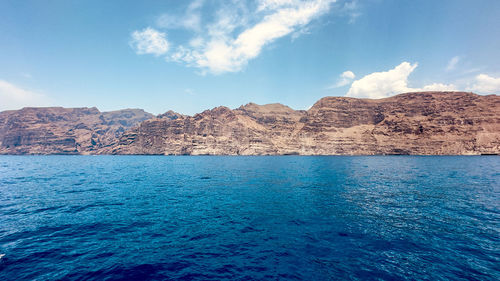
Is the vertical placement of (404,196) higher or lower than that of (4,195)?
higher

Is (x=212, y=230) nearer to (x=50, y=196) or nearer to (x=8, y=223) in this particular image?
(x=8, y=223)

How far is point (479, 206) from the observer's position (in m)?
21.3

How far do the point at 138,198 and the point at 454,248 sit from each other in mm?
29799

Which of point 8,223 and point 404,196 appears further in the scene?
point 404,196

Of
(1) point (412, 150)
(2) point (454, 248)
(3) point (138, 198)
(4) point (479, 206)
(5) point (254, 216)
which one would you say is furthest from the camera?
(1) point (412, 150)

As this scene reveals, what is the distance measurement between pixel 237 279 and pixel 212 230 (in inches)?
253

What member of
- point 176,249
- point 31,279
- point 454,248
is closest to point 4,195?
point 31,279

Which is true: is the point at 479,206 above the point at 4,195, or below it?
above

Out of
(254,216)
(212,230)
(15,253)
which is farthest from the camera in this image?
(254,216)

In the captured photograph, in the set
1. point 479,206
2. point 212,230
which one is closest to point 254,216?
point 212,230

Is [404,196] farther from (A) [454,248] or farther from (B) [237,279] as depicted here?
(B) [237,279]

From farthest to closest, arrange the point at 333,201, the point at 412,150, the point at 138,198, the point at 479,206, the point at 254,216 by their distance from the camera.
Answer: the point at 412,150, the point at 138,198, the point at 333,201, the point at 479,206, the point at 254,216

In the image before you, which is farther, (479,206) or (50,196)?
(50,196)

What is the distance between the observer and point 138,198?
1005 inches
